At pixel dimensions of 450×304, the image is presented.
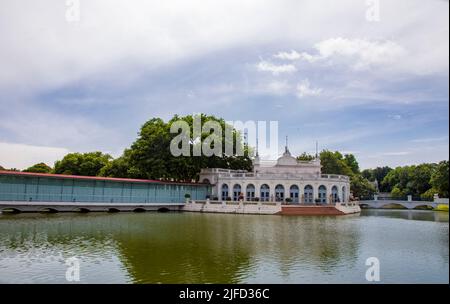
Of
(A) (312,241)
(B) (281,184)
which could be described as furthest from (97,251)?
(B) (281,184)

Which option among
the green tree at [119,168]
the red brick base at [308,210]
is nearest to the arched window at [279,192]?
the red brick base at [308,210]

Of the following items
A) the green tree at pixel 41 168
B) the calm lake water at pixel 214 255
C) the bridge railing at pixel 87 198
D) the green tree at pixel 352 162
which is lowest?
the calm lake water at pixel 214 255

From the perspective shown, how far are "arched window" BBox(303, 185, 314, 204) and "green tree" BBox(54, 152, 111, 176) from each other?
3183 centimetres

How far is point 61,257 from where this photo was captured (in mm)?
13375

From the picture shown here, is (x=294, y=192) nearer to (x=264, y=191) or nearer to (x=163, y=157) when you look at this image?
(x=264, y=191)

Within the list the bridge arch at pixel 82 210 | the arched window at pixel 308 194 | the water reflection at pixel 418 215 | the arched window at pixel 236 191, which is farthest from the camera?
the arched window at pixel 236 191

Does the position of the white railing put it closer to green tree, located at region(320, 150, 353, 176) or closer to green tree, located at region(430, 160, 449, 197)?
green tree, located at region(430, 160, 449, 197)

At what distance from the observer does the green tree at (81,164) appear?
60.3m

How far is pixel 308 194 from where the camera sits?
45.2m

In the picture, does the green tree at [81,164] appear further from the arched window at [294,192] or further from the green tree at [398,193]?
the green tree at [398,193]

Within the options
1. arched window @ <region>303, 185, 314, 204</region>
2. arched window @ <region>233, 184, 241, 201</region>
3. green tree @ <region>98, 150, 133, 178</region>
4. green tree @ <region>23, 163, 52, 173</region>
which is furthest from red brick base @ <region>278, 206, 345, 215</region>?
green tree @ <region>23, 163, 52, 173</region>

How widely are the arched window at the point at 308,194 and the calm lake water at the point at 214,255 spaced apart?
2364 cm

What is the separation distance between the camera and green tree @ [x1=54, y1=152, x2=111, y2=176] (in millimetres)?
60344
